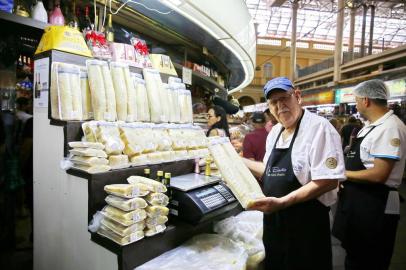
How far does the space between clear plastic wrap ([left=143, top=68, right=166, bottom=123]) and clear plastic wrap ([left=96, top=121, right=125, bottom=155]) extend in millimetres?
425

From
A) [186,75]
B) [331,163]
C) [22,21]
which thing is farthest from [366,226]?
[22,21]

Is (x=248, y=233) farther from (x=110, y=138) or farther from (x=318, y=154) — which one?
(x=110, y=138)

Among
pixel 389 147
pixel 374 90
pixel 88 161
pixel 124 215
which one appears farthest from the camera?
pixel 374 90

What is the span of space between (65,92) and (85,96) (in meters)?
0.12

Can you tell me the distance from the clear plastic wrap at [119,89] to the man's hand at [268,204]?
935 mm

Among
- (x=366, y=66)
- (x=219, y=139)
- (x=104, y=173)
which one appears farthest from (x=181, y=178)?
(x=366, y=66)

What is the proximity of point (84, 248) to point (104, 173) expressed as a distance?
0.43 meters

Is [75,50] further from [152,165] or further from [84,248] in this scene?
[84,248]

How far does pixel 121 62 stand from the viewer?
1898 millimetres

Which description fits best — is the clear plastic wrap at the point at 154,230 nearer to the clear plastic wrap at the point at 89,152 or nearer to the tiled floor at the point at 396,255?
the clear plastic wrap at the point at 89,152

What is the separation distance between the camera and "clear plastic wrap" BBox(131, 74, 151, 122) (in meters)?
1.91

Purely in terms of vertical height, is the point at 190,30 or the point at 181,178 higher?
the point at 190,30

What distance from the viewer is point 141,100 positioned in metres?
1.92

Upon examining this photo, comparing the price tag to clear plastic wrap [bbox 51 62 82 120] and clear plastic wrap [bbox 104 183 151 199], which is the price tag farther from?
clear plastic wrap [bbox 104 183 151 199]
